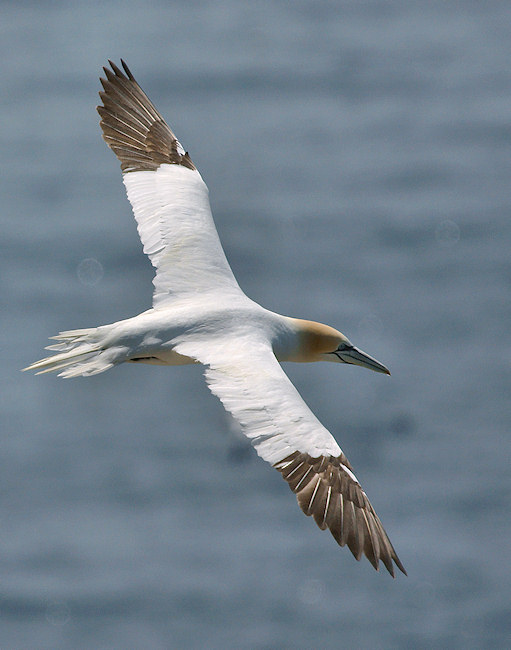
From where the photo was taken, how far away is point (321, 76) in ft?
249

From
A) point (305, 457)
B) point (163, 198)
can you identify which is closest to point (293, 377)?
point (163, 198)

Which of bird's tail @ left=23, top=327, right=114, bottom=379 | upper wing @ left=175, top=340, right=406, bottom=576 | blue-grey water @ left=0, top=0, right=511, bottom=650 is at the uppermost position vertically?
bird's tail @ left=23, top=327, right=114, bottom=379

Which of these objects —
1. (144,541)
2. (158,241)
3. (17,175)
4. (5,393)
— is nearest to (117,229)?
(17,175)

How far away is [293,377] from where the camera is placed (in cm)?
5784

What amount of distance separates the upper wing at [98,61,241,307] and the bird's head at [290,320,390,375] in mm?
845

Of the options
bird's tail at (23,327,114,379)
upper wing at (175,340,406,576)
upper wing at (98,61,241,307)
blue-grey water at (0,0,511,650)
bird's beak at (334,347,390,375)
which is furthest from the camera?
blue-grey water at (0,0,511,650)

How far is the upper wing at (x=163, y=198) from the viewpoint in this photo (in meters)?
12.9

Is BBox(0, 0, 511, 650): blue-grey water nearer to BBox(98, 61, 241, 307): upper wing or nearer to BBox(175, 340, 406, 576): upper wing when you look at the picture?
BBox(98, 61, 241, 307): upper wing

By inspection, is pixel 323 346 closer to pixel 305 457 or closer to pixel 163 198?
pixel 163 198

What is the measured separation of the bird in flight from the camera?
10.6m

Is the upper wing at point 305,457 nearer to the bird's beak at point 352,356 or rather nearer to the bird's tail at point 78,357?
the bird's tail at point 78,357

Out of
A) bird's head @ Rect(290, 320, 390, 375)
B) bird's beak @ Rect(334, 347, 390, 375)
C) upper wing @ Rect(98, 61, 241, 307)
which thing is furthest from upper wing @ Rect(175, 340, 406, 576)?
bird's beak @ Rect(334, 347, 390, 375)

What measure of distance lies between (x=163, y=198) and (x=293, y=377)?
44.4m

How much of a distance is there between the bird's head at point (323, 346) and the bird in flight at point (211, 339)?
0.01m
